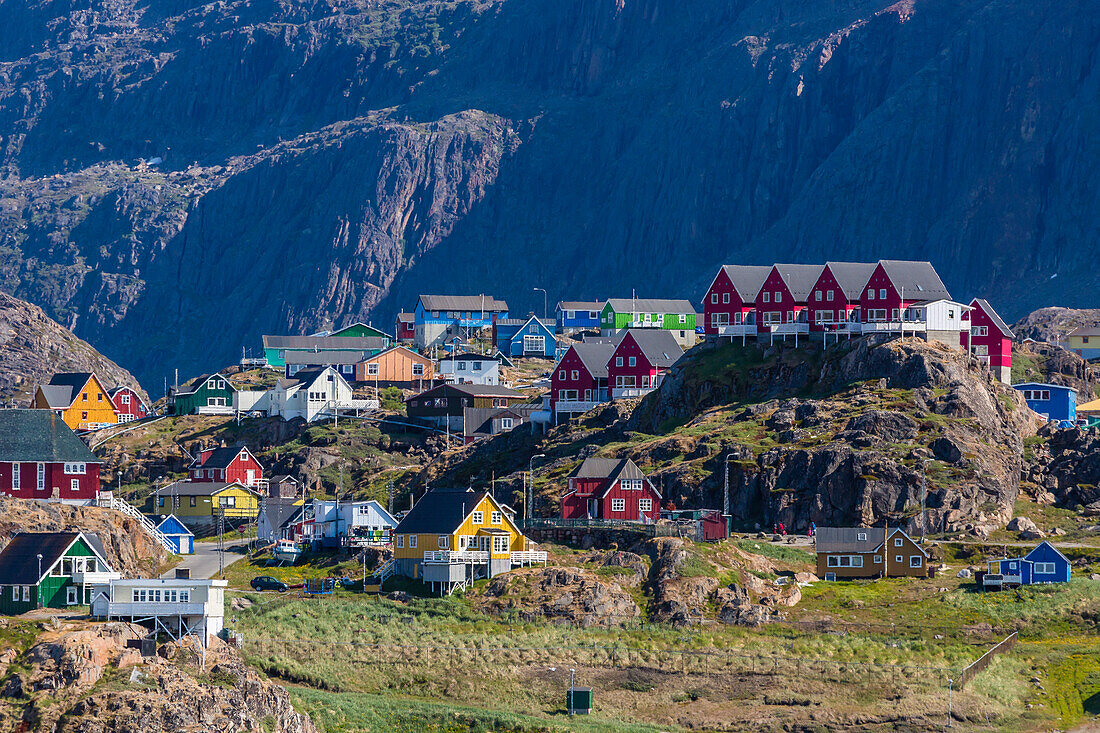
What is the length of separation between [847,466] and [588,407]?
120 ft

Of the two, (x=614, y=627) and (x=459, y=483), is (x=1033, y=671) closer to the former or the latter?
(x=614, y=627)

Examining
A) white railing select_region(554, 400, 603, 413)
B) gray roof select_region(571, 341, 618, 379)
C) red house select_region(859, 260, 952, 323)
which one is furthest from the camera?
gray roof select_region(571, 341, 618, 379)

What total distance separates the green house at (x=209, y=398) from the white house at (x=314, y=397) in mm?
7713

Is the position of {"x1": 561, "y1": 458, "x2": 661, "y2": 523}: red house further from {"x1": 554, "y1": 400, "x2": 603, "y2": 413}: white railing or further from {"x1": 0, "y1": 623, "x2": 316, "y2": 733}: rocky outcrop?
{"x1": 0, "y1": 623, "x2": 316, "y2": 733}: rocky outcrop

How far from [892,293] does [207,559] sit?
2078 inches

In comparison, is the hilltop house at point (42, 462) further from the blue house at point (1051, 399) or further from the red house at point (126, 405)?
the blue house at point (1051, 399)

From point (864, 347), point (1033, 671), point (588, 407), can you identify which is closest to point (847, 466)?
point (864, 347)

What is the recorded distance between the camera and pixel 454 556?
106188mm

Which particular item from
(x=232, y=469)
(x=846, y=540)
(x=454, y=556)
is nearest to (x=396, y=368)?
(x=232, y=469)

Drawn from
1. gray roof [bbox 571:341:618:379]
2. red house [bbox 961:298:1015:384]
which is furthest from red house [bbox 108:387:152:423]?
red house [bbox 961:298:1015:384]

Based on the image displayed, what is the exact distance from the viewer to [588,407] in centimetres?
15162

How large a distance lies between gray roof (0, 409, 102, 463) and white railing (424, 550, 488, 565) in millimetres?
21655

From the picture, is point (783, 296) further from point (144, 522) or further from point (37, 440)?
point (37, 440)

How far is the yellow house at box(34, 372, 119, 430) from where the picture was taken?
572ft
